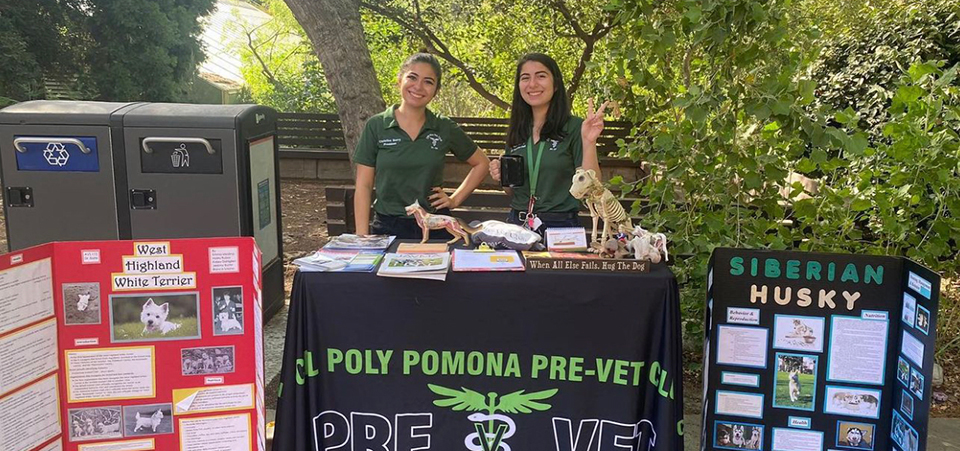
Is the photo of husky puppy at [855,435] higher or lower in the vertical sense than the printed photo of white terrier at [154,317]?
lower

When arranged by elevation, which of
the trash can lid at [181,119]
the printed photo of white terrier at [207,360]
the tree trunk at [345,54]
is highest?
the tree trunk at [345,54]

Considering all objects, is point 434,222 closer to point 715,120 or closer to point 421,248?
point 421,248

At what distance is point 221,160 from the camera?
3.71m

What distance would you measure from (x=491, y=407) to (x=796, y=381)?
3.62 ft

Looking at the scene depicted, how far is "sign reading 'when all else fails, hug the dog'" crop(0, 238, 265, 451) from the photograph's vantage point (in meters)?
2.11

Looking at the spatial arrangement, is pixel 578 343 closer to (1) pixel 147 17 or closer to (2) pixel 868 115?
(2) pixel 868 115

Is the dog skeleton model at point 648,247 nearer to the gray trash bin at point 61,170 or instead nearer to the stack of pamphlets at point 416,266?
the stack of pamphlets at point 416,266

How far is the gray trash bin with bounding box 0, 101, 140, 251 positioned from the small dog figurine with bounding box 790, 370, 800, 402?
11.2ft

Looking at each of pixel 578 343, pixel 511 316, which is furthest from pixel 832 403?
pixel 511 316

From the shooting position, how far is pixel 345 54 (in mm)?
5129

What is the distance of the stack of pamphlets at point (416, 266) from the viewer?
7.61 ft

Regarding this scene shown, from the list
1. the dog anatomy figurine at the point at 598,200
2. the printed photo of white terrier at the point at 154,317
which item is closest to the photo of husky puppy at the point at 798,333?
the dog anatomy figurine at the point at 598,200

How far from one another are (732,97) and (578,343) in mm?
1434

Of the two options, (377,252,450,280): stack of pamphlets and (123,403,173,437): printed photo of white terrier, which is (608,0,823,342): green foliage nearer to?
(377,252,450,280): stack of pamphlets
